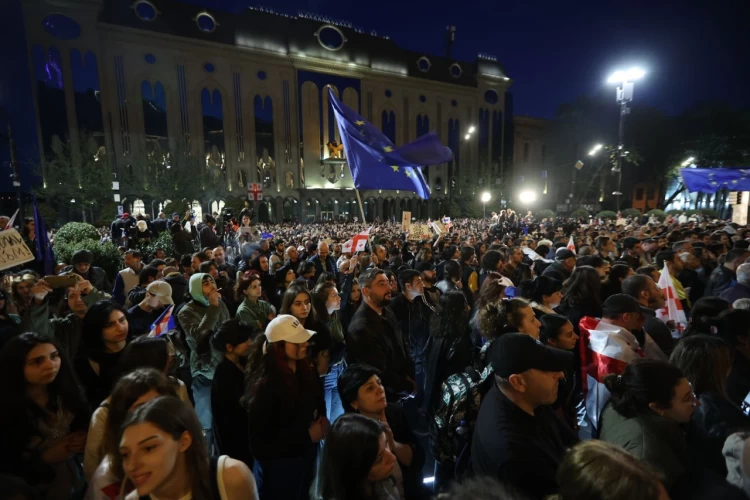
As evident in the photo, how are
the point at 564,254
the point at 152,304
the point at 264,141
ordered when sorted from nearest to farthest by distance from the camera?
the point at 152,304 < the point at 564,254 < the point at 264,141

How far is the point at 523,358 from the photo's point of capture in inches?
85.4

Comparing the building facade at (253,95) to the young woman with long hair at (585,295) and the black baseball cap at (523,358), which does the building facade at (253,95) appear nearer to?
the young woman with long hair at (585,295)

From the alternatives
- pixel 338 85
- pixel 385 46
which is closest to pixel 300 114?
pixel 338 85

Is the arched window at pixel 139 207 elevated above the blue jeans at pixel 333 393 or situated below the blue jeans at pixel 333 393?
above

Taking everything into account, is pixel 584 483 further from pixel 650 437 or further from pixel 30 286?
pixel 30 286

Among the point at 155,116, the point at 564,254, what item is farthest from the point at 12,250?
the point at 155,116

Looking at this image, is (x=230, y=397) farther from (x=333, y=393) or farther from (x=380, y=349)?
(x=333, y=393)

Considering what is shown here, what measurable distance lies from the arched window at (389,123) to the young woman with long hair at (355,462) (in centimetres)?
4151

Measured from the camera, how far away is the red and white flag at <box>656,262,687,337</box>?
491 cm

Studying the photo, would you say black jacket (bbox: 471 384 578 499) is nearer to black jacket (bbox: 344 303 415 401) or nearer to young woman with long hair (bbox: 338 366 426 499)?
young woman with long hair (bbox: 338 366 426 499)

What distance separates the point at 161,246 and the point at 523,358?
1040 centimetres

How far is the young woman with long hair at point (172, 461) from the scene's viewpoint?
163 cm

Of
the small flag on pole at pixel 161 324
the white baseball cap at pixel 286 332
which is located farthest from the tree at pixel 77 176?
the white baseball cap at pixel 286 332

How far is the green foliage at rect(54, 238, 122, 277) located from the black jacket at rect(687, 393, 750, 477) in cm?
986
